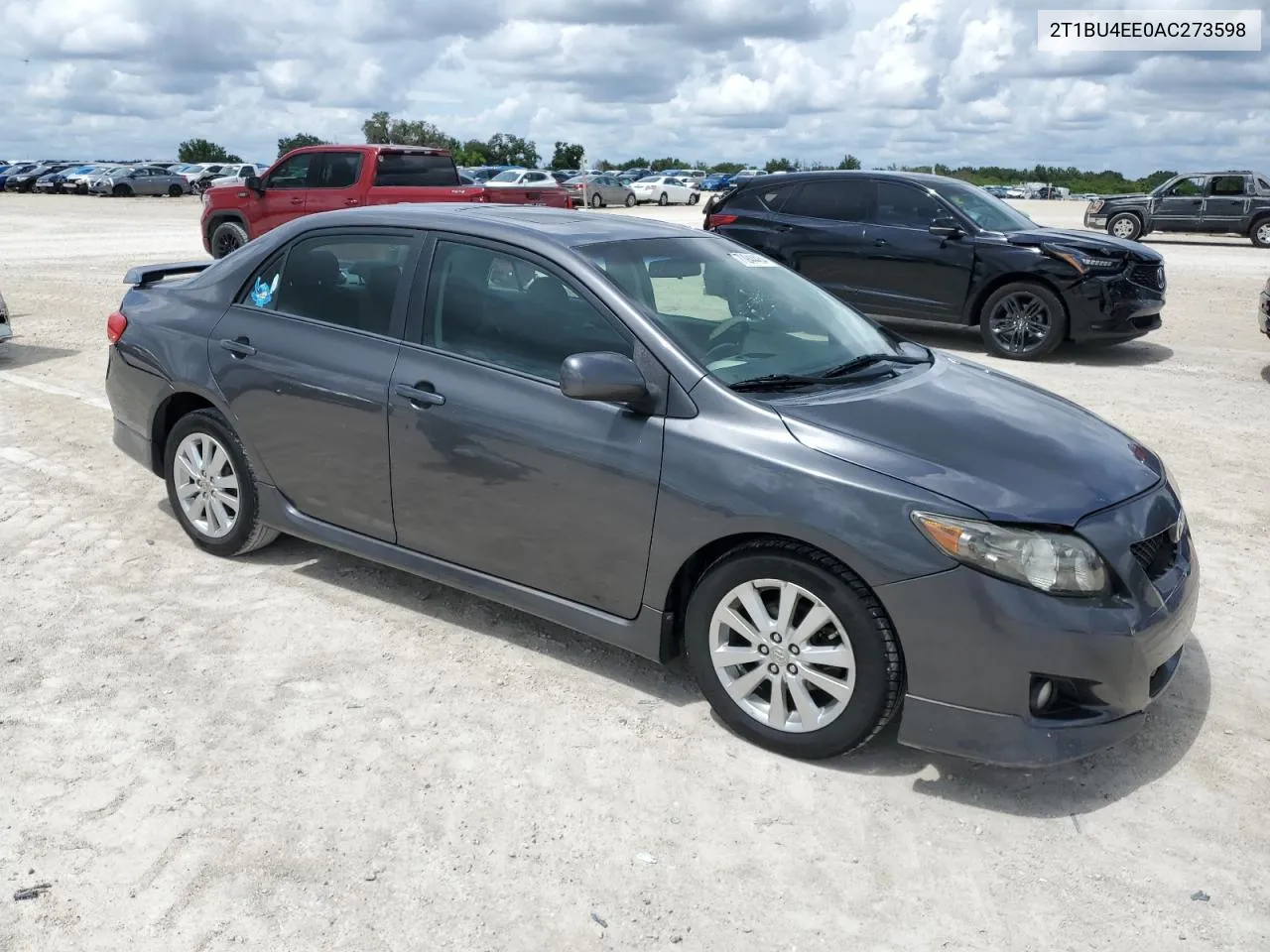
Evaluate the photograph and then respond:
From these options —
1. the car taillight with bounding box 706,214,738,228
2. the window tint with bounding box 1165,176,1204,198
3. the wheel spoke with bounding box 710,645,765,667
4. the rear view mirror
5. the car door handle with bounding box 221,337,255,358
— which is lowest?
the wheel spoke with bounding box 710,645,765,667

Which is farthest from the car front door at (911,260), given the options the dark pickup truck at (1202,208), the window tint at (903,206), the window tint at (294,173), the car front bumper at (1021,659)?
the dark pickup truck at (1202,208)

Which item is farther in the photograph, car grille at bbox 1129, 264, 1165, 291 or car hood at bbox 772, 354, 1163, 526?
car grille at bbox 1129, 264, 1165, 291

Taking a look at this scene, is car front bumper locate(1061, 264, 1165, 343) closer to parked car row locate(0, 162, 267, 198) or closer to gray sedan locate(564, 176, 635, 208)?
gray sedan locate(564, 176, 635, 208)

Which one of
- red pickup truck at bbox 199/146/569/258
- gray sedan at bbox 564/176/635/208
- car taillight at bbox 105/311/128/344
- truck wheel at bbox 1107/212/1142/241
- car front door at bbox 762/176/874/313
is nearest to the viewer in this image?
car taillight at bbox 105/311/128/344

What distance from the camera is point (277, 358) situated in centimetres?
478

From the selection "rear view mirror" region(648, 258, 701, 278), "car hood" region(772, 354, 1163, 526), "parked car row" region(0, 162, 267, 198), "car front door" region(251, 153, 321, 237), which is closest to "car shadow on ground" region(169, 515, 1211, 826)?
"car hood" region(772, 354, 1163, 526)

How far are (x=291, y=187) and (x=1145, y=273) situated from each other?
1189 centimetres

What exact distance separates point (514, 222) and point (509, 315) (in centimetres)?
47

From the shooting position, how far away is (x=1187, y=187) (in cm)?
2745

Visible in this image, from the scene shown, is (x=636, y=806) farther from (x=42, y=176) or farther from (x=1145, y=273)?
(x=42, y=176)

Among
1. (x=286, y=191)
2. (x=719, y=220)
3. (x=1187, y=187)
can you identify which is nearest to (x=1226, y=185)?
(x=1187, y=187)

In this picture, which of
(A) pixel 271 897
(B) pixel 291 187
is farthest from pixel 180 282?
(B) pixel 291 187

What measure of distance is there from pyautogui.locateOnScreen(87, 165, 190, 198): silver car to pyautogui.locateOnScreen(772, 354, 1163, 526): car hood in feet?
176

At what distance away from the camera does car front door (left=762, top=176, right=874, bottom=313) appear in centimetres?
1166
